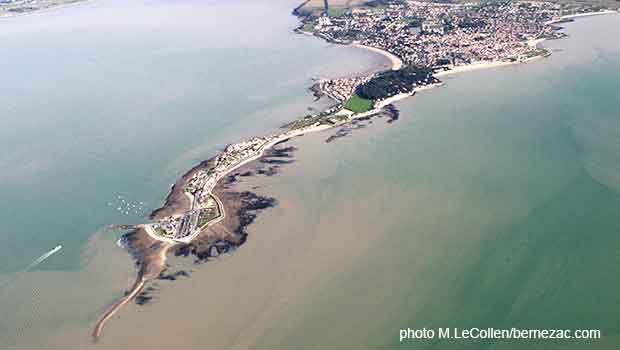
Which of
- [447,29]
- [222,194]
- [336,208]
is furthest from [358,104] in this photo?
[447,29]

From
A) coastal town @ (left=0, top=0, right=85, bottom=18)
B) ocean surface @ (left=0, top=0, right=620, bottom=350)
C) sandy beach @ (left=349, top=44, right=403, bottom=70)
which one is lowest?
ocean surface @ (left=0, top=0, right=620, bottom=350)

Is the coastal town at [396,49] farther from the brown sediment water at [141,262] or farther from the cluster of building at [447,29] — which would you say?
the brown sediment water at [141,262]

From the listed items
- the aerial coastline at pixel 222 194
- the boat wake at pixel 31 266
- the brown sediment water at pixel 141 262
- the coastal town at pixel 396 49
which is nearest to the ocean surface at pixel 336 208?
the boat wake at pixel 31 266

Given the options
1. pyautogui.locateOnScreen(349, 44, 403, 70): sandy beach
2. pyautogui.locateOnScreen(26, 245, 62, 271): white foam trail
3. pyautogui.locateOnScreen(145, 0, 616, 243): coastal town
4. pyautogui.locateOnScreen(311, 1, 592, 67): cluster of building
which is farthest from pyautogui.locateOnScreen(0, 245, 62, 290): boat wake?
pyautogui.locateOnScreen(311, 1, 592, 67): cluster of building

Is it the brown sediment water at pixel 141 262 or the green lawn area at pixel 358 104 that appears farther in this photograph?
the green lawn area at pixel 358 104

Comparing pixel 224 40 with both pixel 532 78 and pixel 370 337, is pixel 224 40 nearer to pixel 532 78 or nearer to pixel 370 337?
pixel 532 78

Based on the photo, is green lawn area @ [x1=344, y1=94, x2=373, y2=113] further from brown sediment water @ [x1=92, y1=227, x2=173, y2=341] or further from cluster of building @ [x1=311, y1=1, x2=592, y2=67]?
brown sediment water @ [x1=92, y1=227, x2=173, y2=341]
